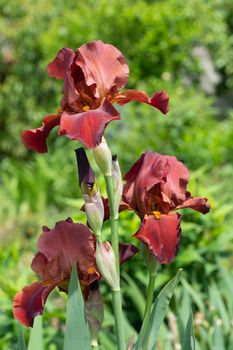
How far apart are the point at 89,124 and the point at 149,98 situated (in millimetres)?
202

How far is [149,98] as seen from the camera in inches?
61.0

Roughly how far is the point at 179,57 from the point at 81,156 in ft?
20.3

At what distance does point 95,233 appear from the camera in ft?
5.11

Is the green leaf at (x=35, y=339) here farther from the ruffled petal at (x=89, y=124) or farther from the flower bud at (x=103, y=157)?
the ruffled petal at (x=89, y=124)

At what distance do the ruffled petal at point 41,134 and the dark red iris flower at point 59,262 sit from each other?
6.6 inches

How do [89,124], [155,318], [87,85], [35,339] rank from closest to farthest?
[89,124]
[87,85]
[155,318]
[35,339]

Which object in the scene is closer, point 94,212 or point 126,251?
point 94,212

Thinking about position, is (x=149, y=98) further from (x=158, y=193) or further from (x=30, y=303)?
(x=30, y=303)

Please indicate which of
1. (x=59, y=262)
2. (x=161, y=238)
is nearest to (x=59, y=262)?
(x=59, y=262)

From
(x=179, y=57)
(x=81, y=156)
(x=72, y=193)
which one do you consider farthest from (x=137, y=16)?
(x=81, y=156)

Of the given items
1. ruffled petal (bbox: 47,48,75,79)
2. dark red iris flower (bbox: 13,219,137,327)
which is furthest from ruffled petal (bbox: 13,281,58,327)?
ruffled petal (bbox: 47,48,75,79)

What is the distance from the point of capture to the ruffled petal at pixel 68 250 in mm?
1558

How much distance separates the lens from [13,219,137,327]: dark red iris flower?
1.54 m

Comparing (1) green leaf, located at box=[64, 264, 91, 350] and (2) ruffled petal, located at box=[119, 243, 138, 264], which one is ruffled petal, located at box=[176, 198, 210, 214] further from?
(1) green leaf, located at box=[64, 264, 91, 350]
